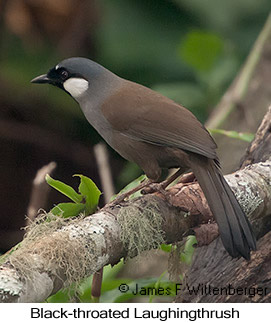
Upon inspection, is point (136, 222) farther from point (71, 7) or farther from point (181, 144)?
point (71, 7)

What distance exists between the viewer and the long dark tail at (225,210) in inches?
103

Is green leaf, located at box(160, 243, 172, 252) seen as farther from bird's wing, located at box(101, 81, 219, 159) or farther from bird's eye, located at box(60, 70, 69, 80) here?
bird's eye, located at box(60, 70, 69, 80)

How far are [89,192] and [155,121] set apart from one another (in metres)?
0.55

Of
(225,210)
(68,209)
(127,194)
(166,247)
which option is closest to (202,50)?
(166,247)

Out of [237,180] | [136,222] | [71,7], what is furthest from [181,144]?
[71,7]

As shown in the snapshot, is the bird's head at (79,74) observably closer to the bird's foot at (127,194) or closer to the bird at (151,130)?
the bird at (151,130)

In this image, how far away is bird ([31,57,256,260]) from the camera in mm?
2771

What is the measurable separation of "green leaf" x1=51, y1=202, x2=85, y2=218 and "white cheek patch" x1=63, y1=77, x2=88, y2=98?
32.4 inches

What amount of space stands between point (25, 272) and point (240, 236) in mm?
889

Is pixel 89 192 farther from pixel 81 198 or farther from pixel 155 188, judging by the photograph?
pixel 155 188

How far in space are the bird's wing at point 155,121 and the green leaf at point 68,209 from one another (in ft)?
1.69

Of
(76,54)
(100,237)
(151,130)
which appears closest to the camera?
(100,237)

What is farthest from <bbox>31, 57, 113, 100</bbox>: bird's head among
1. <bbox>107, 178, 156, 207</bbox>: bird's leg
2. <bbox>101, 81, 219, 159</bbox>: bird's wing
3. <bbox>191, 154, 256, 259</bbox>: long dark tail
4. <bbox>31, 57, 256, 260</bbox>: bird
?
<bbox>191, 154, 256, 259</bbox>: long dark tail

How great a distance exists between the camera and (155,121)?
10.1ft
